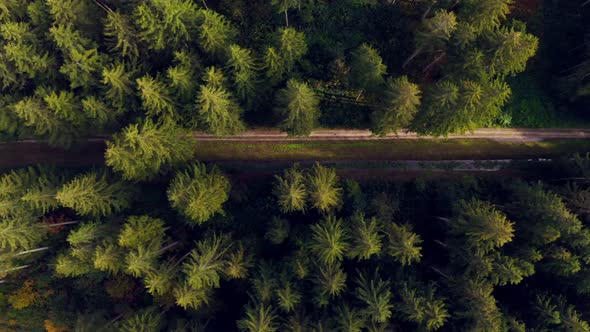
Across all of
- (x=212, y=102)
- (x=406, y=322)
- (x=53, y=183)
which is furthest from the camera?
(x=53, y=183)

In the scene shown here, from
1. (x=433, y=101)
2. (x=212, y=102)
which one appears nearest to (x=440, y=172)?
(x=433, y=101)

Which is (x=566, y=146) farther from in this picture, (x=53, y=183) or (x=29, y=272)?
(x=29, y=272)

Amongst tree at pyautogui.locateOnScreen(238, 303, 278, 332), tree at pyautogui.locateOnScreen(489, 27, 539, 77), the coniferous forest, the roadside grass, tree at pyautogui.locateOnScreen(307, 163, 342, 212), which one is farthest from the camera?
the roadside grass

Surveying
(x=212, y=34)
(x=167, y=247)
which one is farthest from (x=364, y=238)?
(x=212, y=34)

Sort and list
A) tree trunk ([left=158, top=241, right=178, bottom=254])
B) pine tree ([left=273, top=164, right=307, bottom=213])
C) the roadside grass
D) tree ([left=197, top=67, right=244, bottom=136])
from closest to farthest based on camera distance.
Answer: tree ([left=197, top=67, right=244, bottom=136]) → pine tree ([left=273, top=164, right=307, bottom=213]) → tree trunk ([left=158, top=241, right=178, bottom=254]) → the roadside grass

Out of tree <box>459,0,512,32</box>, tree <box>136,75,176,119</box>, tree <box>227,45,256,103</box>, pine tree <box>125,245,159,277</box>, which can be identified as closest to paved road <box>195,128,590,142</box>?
tree <box>227,45,256,103</box>

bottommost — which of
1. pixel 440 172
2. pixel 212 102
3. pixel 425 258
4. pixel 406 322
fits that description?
pixel 406 322

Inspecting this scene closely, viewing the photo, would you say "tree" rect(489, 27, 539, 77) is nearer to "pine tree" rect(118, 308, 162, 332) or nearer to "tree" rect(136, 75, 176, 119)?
"tree" rect(136, 75, 176, 119)
